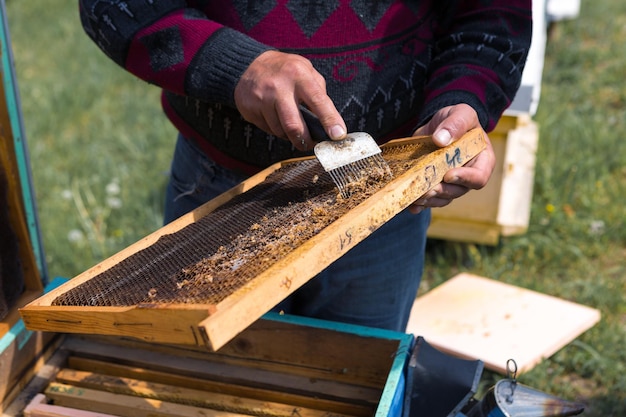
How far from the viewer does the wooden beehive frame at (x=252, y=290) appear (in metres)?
1.12

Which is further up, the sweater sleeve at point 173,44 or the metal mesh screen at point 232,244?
the sweater sleeve at point 173,44

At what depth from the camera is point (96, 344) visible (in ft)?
6.16

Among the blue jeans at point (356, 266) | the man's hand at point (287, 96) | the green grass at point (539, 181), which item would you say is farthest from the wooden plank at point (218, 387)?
the green grass at point (539, 181)

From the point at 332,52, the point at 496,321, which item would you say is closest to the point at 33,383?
the point at 332,52

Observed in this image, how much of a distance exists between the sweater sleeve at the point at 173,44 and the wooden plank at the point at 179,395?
0.66 metres

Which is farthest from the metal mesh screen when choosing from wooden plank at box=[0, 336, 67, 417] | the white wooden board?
the white wooden board

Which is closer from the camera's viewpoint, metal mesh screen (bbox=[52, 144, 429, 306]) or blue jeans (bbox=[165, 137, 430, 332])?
metal mesh screen (bbox=[52, 144, 429, 306])

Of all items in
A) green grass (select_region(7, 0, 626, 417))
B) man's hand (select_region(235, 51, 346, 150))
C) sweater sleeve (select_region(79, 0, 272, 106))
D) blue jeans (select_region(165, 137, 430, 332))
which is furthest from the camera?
green grass (select_region(7, 0, 626, 417))

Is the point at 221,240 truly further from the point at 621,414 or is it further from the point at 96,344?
the point at 621,414

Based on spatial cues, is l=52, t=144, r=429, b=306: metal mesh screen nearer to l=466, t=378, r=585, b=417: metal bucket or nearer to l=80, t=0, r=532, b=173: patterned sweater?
l=80, t=0, r=532, b=173: patterned sweater

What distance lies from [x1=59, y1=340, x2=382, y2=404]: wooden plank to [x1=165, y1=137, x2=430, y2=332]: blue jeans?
233 millimetres

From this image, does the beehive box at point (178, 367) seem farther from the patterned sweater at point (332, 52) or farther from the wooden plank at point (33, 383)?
the patterned sweater at point (332, 52)

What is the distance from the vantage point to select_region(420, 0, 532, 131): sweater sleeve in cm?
173

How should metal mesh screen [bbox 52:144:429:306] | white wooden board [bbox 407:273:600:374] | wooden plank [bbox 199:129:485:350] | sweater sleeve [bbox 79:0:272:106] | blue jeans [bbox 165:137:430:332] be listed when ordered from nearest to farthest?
1. wooden plank [bbox 199:129:485:350]
2. metal mesh screen [bbox 52:144:429:306]
3. sweater sleeve [bbox 79:0:272:106]
4. blue jeans [bbox 165:137:430:332]
5. white wooden board [bbox 407:273:600:374]
